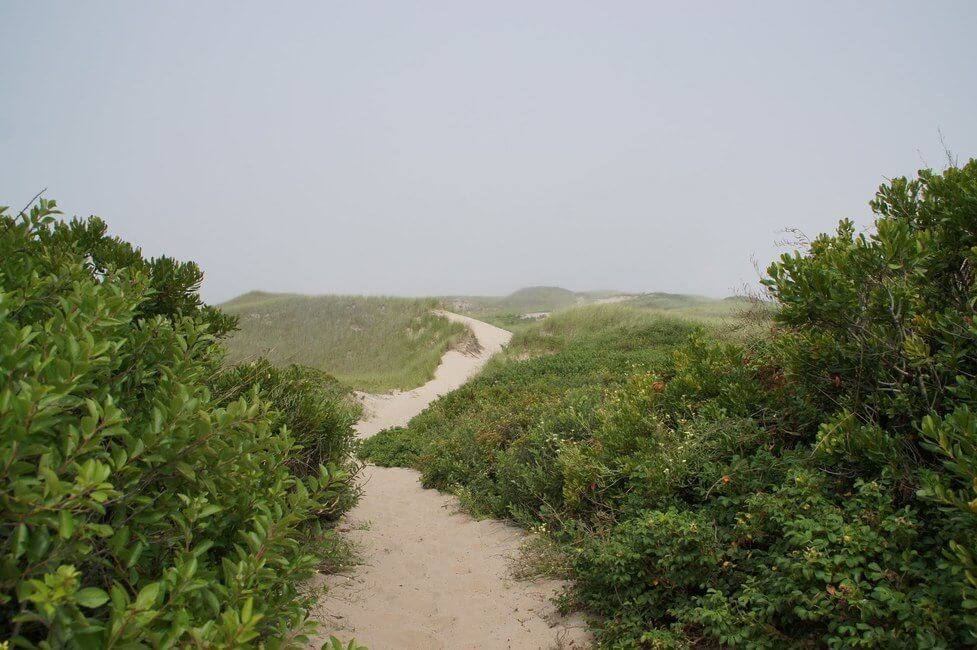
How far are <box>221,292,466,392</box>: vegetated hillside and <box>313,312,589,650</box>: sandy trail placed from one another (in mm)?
12029

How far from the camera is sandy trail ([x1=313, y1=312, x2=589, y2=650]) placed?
3.72 m

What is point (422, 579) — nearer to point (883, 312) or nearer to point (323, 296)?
point (883, 312)

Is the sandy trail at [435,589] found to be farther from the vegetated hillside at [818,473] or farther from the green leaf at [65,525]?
the green leaf at [65,525]

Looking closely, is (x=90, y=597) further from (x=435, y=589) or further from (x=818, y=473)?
(x=818, y=473)

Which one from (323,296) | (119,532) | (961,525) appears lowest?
(961,525)

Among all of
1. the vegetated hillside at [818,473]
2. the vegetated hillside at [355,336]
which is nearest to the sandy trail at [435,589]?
the vegetated hillside at [818,473]

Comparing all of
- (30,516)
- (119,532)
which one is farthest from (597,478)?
(30,516)

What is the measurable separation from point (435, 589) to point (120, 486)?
3358 millimetres

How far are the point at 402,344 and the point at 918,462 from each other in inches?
945

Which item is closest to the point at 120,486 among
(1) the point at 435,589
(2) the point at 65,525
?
(2) the point at 65,525

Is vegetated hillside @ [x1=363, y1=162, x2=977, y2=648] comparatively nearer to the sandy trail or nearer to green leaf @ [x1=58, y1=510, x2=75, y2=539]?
the sandy trail

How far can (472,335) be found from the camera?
2512cm

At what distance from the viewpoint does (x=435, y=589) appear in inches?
180

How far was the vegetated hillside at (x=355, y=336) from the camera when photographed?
22.8 metres
